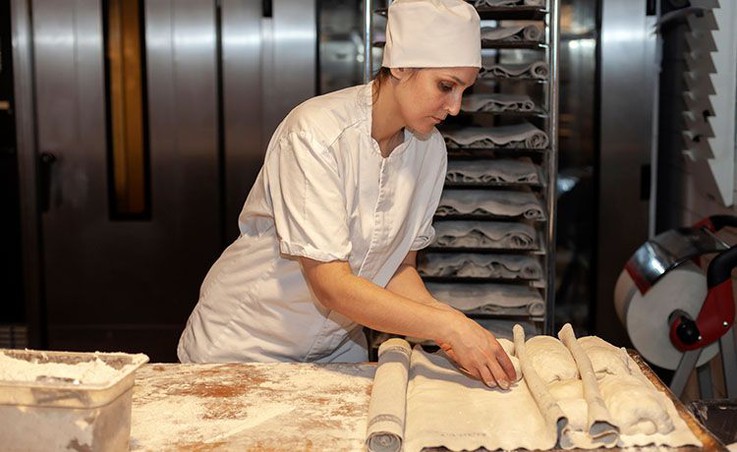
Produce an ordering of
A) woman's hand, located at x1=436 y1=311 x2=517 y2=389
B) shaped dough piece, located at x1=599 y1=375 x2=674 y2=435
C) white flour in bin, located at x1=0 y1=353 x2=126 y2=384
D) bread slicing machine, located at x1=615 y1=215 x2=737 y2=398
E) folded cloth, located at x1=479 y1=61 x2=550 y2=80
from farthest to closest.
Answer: folded cloth, located at x1=479 y1=61 x2=550 y2=80
bread slicing machine, located at x1=615 y1=215 x2=737 y2=398
woman's hand, located at x1=436 y1=311 x2=517 y2=389
shaped dough piece, located at x1=599 y1=375 x2=674 y2=435
white flour in bin, located at x1=0 y1=353 x2=126 y2=384

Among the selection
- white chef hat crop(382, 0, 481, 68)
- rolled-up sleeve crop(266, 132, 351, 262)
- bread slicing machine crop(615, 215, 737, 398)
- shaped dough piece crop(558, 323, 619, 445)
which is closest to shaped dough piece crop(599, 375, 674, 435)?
shaped dough piece crop(558, 323, 619, 445)

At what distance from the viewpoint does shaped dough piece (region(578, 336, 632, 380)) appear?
1.92 m

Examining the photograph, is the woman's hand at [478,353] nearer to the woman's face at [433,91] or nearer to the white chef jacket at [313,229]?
the white chef jacket at [313,229]

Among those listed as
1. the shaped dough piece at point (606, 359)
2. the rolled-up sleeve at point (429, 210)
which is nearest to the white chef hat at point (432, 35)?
the rolled-up sleeve at point (429, 210)

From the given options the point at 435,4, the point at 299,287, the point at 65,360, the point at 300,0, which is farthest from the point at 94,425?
the point at 300,0

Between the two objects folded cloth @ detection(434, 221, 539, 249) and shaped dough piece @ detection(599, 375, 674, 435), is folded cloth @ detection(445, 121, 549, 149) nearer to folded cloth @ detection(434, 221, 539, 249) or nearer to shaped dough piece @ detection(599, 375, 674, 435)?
folded cloth @ detection(434, 221, 539, 249)

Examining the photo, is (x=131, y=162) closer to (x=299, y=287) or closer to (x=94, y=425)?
(x=299, y=287)

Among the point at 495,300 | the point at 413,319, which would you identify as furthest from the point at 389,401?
the point at 495,300

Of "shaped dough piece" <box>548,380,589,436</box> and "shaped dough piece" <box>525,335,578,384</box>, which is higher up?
"shaped dough piece" <box>525,335,578,384</box>

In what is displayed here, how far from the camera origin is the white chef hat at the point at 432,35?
1.99m

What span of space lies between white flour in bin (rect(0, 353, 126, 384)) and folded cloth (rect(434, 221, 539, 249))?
1.59 m

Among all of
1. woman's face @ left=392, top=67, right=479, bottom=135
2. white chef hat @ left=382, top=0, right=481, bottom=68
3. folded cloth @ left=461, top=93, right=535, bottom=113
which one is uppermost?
white chef hat @ left=382, top=0, right=481, bottom=68

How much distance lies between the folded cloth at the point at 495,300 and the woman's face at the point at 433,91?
1.11 meters

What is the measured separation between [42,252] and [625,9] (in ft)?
7.90
